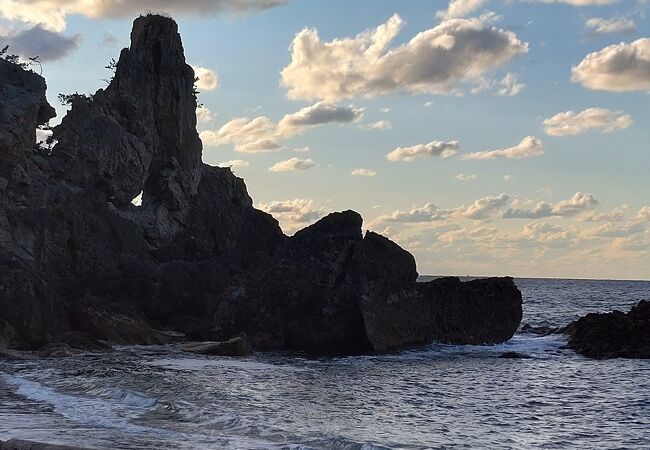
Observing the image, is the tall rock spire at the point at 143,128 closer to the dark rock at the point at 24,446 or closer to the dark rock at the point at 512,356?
the dark rock at the point at 512,356

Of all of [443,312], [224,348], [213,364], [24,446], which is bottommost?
[213,364]

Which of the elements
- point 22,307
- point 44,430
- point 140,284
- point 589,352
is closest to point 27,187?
point 140,284

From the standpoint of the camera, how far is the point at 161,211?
55656 millimetres

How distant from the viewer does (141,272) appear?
4397cm

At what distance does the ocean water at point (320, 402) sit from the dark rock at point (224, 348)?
45.7 inches

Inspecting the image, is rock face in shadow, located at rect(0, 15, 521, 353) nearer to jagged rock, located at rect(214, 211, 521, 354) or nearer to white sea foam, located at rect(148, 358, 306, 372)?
jagged rock, located at rect(214, 211, 521, 354)

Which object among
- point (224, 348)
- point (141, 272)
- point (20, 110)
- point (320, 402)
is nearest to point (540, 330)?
point (224, 348)

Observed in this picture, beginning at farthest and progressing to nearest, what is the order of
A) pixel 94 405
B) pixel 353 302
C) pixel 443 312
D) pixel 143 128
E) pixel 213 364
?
pixel 143 128 → pixel 443 312 → pixel 353 302 → pixel 213 364 → pixel 94 405

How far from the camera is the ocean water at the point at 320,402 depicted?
1758 centimetres

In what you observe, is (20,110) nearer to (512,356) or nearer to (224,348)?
(224,348)

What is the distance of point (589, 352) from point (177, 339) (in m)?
21.9

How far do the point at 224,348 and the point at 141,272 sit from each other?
12.2m

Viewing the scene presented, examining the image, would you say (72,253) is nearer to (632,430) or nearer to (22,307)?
(22,307)

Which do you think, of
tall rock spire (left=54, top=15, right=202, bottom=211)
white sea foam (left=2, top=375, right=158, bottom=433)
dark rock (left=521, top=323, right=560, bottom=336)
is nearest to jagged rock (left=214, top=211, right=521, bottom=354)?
dark rock (left=521, top=323, right=560, bottom=336)
